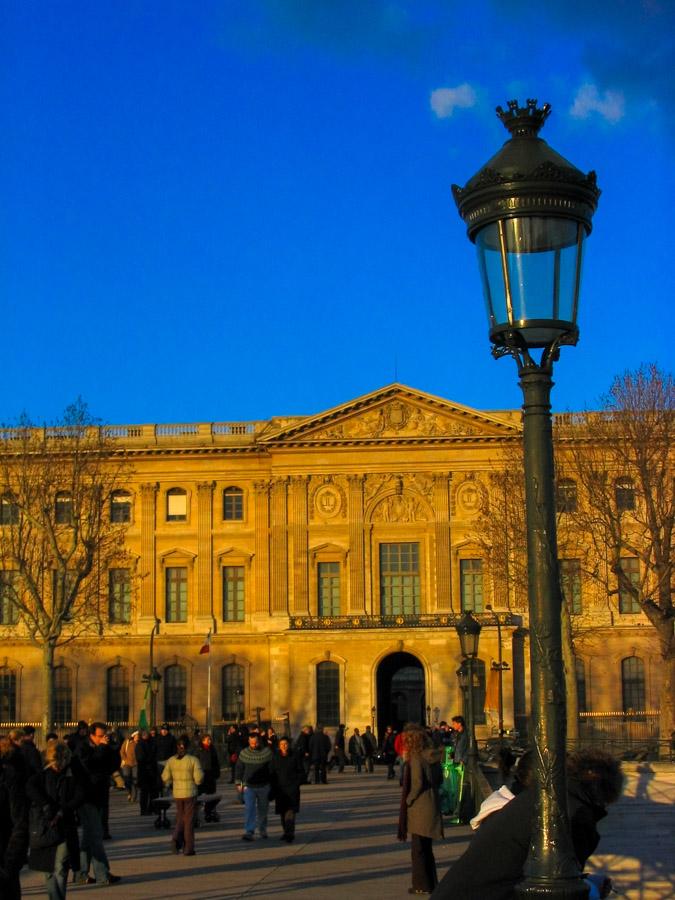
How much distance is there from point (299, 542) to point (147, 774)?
122 ft

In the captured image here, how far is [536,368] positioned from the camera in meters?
7.75

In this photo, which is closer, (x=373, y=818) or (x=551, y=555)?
(x=551, y=555)

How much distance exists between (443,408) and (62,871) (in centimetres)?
5055

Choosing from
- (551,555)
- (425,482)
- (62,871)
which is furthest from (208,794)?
(425,482)

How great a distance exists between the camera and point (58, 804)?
1391cm

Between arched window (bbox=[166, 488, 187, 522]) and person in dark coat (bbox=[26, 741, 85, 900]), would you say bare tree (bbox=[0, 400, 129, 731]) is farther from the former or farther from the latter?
person in dark coat (bbox=[26, 741, 85, 900])

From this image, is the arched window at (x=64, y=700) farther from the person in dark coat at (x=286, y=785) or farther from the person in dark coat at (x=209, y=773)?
the person in dark coat at (x=286, y=785)

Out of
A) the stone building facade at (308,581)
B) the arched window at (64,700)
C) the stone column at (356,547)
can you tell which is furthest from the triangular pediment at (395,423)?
the arched window at (64,700)

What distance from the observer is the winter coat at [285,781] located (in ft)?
70.3

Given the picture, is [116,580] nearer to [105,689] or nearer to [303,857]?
[105,689]

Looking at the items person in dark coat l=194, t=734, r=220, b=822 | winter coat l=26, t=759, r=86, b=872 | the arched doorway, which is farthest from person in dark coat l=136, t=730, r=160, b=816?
the arched doorway

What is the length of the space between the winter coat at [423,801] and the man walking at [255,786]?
20.7 feet

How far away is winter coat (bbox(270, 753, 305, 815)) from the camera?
21422mm

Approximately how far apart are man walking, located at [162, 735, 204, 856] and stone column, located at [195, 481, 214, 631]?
45148 mm
